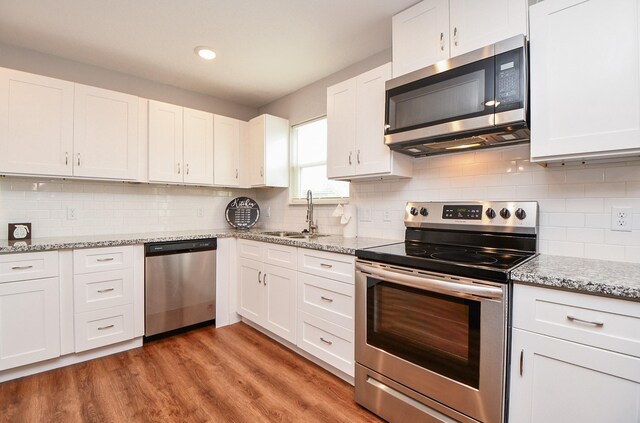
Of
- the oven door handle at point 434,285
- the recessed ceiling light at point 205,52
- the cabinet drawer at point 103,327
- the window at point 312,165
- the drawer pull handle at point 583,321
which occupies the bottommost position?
the cabinet drawer at point 103,327

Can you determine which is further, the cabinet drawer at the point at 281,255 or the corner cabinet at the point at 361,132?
the cabinet drawer at the point at 281,255

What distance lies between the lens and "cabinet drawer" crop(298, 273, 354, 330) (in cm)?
199

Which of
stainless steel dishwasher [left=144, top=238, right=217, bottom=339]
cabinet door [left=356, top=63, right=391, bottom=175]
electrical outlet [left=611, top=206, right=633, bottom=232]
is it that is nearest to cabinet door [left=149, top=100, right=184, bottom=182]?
stainless steel dishwasher [left=144, top=238, right=217, bottom=339]

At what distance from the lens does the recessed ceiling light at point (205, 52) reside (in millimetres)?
2529

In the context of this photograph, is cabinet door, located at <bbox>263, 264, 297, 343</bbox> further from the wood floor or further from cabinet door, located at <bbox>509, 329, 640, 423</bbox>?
cabinet door, located at <bbox>509, 329, 640, 423</bbox>

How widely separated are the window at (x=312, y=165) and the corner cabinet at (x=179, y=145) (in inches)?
36.2

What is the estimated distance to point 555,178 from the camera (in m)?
1.67

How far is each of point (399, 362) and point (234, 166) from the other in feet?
8.86

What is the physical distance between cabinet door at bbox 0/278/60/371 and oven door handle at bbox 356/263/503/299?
2243 mm

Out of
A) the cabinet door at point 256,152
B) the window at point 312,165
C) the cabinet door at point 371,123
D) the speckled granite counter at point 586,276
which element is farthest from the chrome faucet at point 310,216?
the speckled granite counter at point 586,276

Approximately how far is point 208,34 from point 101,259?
1923 millimetres

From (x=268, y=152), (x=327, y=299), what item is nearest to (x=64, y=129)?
(x=268, y=152)

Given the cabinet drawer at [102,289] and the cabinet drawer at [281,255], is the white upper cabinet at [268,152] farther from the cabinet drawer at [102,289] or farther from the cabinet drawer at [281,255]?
the cabinet drawer at [102,289]

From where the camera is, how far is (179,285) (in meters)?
2.78
